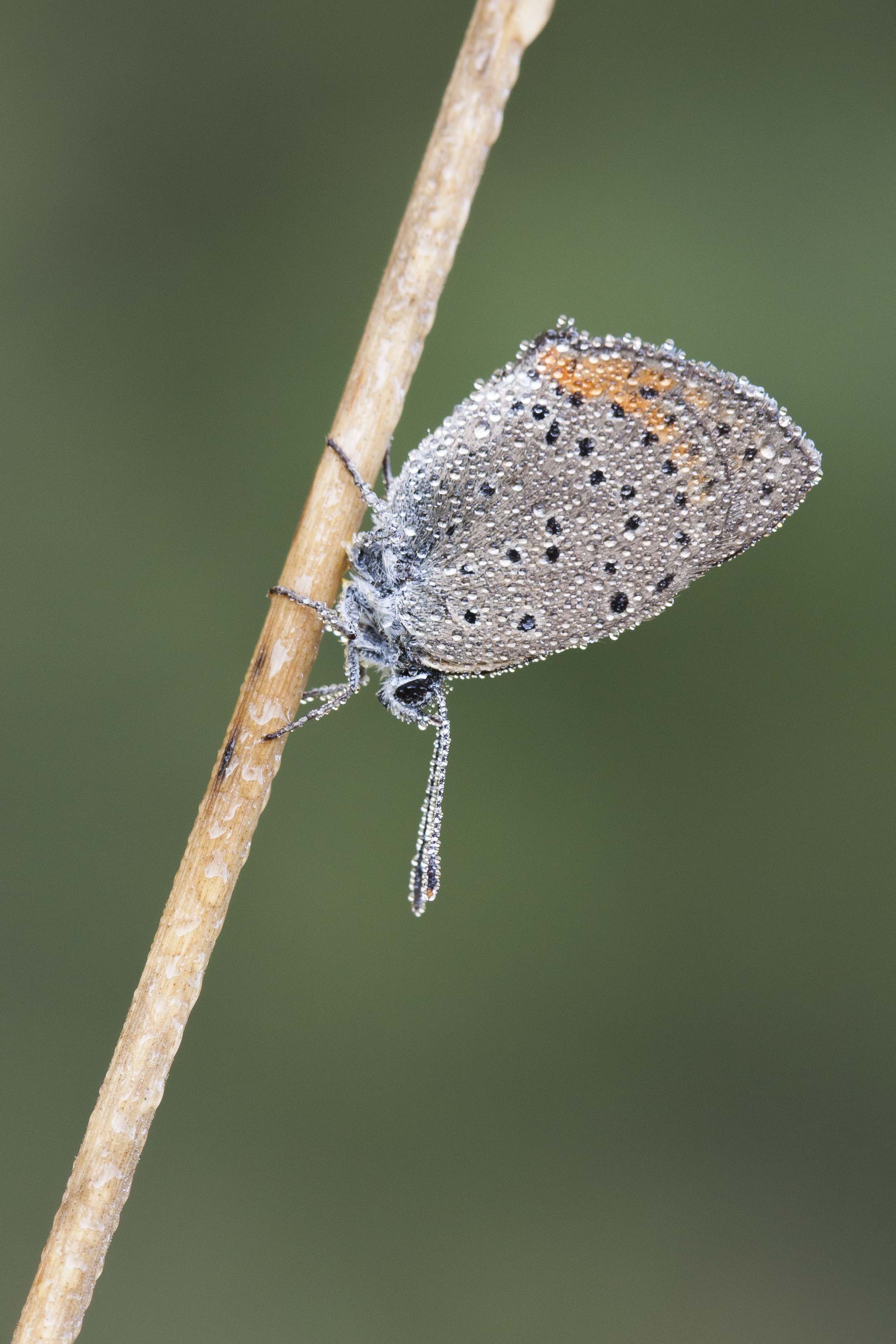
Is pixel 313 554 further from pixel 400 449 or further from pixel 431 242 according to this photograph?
pixel 400 449

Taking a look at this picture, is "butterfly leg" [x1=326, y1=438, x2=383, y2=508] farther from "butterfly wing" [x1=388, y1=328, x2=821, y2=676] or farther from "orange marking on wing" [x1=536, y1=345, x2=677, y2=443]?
"orange marking on wing" [x1=536, y1=345, x2=677, y2=443]

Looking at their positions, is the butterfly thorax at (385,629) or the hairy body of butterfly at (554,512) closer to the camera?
→ the hairy body of butterfly at (554,512)

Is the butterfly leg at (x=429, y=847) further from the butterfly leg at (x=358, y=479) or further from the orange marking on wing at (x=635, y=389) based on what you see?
the orange marking on wing at (x=635, y=389)

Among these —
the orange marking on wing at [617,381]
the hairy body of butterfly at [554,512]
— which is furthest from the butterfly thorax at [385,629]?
the orange marking on wing at [617,381]

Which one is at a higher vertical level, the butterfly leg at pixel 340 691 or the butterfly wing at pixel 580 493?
the butterfly wing at pixel 580 493

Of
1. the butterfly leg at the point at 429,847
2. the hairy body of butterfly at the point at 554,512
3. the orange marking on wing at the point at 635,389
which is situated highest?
the orange marking on wing at the point at 635,389

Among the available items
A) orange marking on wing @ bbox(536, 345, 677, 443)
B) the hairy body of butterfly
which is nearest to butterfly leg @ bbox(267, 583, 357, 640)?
the hairy body of butterfly

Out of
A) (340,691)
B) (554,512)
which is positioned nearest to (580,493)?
(554,512)
